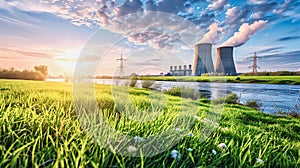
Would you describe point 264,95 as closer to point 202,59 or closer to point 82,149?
point 202,59

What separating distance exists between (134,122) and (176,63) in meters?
0.74

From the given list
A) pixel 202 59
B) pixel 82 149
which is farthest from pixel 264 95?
pixel 82 149

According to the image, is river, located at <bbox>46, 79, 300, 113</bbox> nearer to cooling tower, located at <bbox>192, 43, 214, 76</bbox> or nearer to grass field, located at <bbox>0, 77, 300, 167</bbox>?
cooling tower, located at <bbox>192, 43, 214, 76</bbox>

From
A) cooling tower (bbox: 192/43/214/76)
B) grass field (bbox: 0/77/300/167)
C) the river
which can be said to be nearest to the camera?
grass field (bbox: 0/77/300/167)

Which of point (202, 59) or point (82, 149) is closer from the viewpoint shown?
point (82, 149)

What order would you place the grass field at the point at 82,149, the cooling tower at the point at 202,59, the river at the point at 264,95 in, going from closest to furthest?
the grass field at the point at 82,149
the cooling tower at the point at 202,59
the river at the point at 264,95

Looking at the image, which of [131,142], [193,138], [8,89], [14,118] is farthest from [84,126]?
[8,89]

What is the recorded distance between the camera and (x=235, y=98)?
19.9 feet

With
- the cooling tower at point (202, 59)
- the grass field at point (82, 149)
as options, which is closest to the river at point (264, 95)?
the cooling tower at point (202, 59)

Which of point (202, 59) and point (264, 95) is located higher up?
point (202, 59)

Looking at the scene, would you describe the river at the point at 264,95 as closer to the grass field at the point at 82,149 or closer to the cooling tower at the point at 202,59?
the cooling tower at the point at 202,59

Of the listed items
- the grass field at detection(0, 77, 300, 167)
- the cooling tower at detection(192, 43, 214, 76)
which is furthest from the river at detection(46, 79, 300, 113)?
the grass field at detection(0, 77, 300, 167)

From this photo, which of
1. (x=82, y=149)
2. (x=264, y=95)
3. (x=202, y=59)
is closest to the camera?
(x=82, y=149)

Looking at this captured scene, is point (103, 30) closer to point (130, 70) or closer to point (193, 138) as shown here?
point (130, 70)
